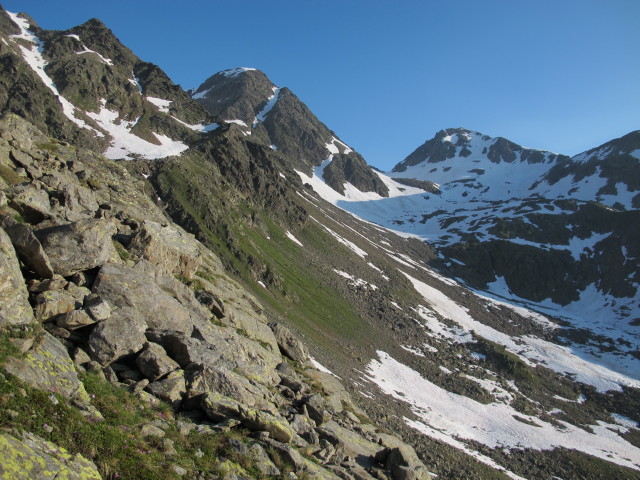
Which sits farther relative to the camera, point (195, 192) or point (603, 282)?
point (603, 282)

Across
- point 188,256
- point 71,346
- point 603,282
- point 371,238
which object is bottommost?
point 71,346

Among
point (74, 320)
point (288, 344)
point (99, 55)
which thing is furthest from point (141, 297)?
point (99, 55)

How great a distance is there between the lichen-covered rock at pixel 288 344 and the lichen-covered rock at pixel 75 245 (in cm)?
1388

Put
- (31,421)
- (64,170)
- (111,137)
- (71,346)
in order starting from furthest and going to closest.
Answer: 1. (111,137)
2. (64,170)
3. (71,346)
4. (31,421)

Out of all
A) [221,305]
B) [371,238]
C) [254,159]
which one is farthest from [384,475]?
[371,238]

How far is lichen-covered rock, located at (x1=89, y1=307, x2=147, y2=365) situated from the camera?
12422 mm

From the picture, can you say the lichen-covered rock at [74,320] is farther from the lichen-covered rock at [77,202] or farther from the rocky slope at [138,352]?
the lichen-covered rock at [77,202]

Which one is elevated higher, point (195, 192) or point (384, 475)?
point (195, 192)

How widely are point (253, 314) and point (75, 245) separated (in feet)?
46.4

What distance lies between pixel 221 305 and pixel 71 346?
10643 millimetres

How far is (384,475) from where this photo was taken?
15.5 metres

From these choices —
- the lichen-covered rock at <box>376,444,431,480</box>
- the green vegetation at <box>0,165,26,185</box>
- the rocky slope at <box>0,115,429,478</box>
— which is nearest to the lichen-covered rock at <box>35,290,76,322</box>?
the rocky slope at <box>0,115,429,478</box>

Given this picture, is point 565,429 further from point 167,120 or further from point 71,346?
point 167,120

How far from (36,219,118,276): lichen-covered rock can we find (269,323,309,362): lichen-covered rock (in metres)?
13.9
